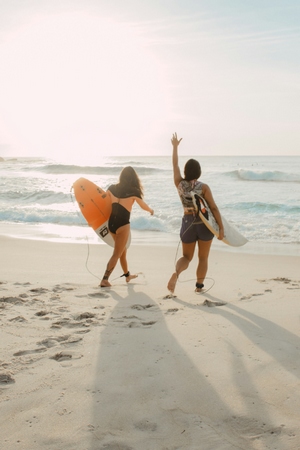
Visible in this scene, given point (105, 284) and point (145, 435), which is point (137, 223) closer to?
point (105, 284)

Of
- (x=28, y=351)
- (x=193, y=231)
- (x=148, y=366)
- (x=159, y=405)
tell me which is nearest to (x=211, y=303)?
(x=193, y=231)

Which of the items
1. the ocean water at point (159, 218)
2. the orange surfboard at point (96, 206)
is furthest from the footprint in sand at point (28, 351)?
the ocean water at point (159, 218)

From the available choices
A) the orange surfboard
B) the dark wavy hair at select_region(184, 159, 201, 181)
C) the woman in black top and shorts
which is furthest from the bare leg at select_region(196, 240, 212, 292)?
the orange surfboard

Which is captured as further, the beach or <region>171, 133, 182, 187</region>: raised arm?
<region>171, 133, 182, 187</region>: raised arm

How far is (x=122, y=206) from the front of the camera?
5742 millimetres

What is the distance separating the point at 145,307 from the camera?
4574 mm

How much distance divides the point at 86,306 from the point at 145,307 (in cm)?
61

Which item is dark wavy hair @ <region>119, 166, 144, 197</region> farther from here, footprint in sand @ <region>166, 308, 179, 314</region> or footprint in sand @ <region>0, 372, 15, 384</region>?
footprint in sand @ <region>0, 372, 15, 384</region>

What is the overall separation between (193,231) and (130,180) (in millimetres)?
1093

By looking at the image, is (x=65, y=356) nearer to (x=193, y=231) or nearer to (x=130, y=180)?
(x=193, y=231)

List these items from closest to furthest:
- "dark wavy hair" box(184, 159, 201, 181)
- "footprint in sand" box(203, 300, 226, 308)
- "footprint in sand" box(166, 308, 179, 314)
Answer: "footprint in sand" box(166, 308, 179, 314)
"footprint in sand" box(203, 300, 226, 308)
"dark wavy hair" box(184, 159, 201, 181)

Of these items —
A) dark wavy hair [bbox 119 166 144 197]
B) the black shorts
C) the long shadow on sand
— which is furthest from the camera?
dark wavy hair [bbox 119 166 144 197]

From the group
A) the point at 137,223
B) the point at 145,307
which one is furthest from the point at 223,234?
the point at 137,223

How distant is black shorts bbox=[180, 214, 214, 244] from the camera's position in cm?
518
